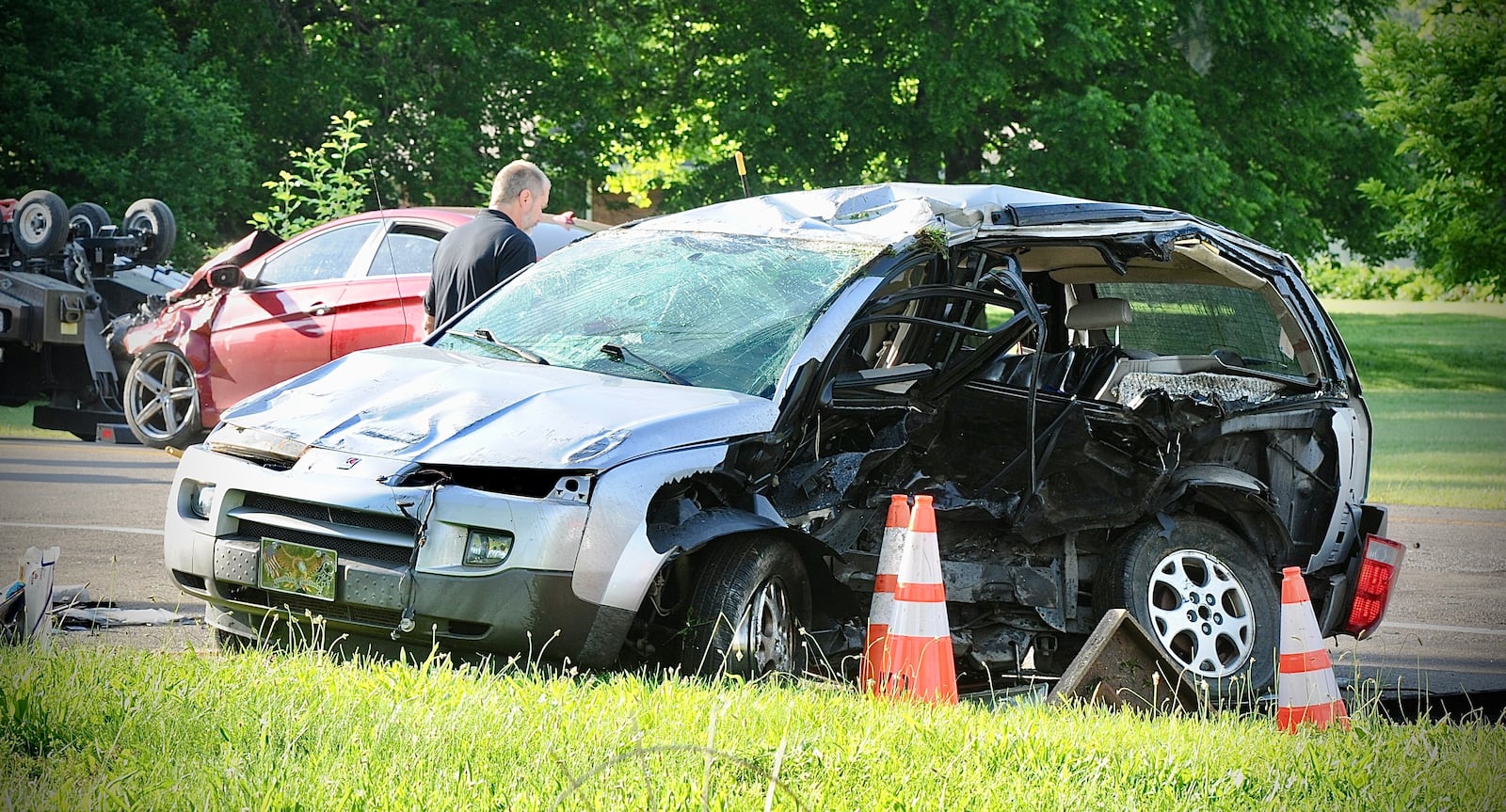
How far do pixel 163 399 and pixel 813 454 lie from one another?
7259 mm

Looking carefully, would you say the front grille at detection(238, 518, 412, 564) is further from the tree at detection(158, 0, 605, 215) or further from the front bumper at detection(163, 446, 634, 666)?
the tree at detection(158, 0, 605, 215)

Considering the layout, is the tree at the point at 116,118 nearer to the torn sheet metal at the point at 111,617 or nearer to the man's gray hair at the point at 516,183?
the man's gray hair at the point at 516,183

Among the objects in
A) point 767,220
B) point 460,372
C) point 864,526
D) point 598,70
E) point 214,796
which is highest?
point 598,70

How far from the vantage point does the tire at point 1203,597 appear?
237 inches

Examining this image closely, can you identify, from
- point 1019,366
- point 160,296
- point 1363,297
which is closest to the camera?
point 1019,366

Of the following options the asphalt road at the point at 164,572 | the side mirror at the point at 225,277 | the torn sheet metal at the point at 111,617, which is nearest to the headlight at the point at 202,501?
the asphalt road at the point at 164,572

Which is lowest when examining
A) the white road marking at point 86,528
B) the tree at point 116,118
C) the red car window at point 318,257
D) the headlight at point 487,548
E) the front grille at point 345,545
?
the white road marking at point 86,528

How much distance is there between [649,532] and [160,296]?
898cm

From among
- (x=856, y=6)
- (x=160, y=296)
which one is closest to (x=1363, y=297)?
(x=856, y=6)

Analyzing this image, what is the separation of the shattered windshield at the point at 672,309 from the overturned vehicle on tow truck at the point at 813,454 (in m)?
0.02

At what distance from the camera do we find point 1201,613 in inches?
243

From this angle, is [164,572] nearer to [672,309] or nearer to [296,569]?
[296,569]

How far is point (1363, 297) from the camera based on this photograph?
6406 cm

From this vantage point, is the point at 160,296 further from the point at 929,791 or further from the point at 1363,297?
the point at 1363,297
